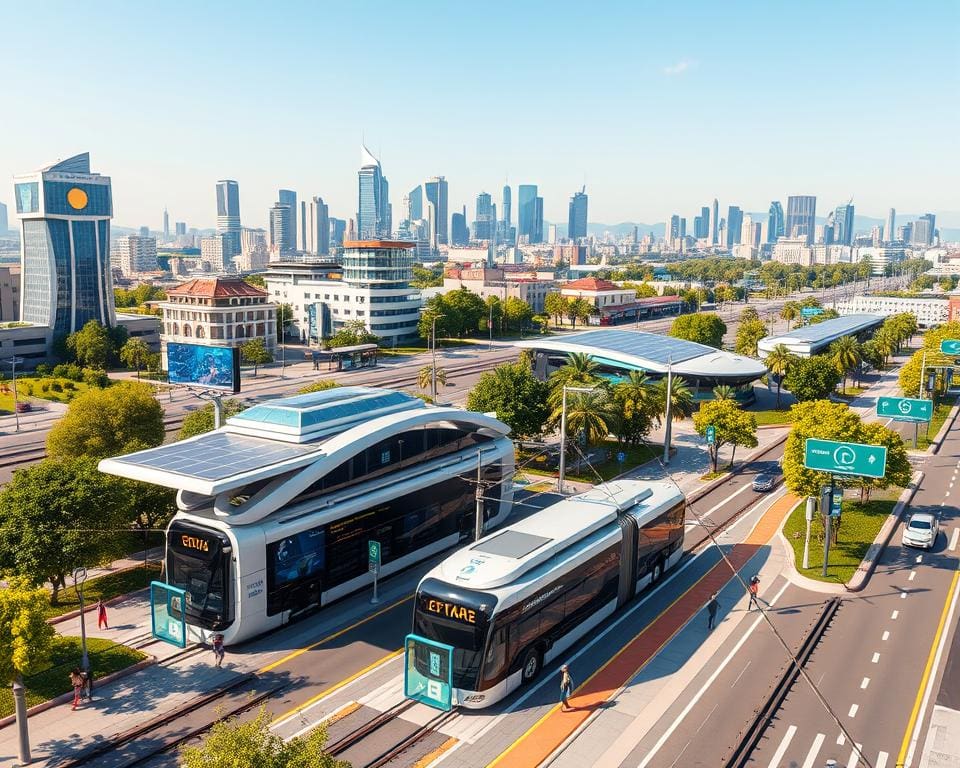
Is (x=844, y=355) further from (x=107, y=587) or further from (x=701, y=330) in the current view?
(x=107, y=587)

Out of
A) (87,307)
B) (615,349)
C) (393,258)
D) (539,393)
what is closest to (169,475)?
(539,393)

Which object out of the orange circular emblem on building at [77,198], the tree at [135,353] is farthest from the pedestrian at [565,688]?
the orange circular emblem on building at [77,198]

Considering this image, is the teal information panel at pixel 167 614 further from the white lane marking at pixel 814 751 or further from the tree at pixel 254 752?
the white lane marking at pixel 814 751

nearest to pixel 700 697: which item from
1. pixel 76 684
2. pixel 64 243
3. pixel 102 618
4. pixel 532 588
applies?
pixel 532 588

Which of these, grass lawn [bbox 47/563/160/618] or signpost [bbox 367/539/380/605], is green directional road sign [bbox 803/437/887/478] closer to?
signpost [bbox 367/539/380/605]

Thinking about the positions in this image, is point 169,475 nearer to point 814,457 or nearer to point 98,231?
point 814,457

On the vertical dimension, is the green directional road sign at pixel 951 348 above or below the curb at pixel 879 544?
above

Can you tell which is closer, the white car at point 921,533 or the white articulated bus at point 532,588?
the white articulated bus at point 532,588
